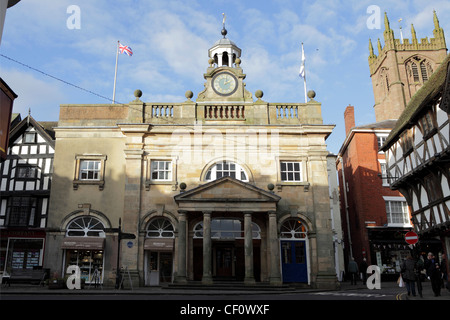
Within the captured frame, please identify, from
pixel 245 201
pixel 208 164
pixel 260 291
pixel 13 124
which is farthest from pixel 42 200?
pixel 260 291

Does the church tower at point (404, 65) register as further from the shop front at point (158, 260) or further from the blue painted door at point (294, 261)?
the shop front at point (158, 260)

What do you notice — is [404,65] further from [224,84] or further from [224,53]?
[224,84]

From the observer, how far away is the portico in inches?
833

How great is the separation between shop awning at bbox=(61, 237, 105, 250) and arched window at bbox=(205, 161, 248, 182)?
7.03 meters

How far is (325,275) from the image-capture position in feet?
71.4

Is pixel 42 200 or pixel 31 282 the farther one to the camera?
pixel 42 200

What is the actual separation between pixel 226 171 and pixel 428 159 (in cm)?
1077

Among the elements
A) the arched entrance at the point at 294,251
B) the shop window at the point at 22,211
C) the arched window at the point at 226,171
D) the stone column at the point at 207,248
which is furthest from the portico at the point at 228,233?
the shop window at the point at 22,211

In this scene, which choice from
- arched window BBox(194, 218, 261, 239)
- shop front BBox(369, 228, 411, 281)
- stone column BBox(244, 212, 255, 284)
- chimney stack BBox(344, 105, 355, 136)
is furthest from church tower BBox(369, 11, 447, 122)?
stone column BBox(244, 212, 255, 284)

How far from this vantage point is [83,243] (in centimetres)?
2217

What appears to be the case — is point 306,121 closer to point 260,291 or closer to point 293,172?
point 293,172

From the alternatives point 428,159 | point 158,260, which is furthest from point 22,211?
point 428,159
